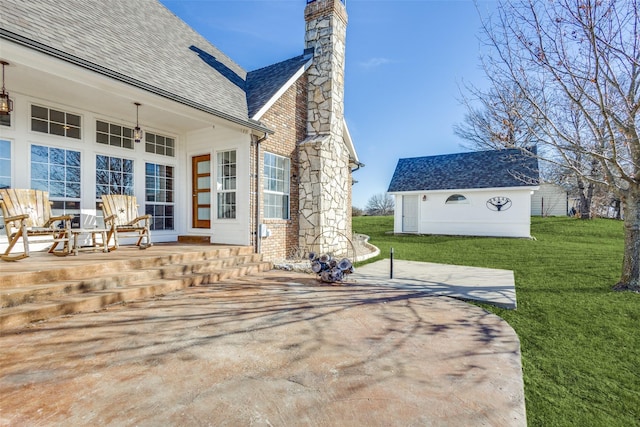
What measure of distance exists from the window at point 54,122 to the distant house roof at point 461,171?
15.1 m

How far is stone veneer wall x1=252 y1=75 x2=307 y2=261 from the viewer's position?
24.8 feet

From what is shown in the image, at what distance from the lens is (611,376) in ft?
8.67

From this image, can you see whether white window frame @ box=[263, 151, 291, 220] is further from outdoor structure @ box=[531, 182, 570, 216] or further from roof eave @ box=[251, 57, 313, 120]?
outdoor structure @ box=[531, 182, 570, 216]

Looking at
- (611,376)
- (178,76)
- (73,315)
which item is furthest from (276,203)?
(611,376)

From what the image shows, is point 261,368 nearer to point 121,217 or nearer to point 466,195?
point 121,217

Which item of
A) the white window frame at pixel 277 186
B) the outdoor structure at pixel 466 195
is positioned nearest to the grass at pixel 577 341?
the white window frame at pixel 277 186

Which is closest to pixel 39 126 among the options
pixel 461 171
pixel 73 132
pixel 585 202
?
pixel 73 132

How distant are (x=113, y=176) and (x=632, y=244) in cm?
1062

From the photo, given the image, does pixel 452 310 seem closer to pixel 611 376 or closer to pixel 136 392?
pixel 611 376

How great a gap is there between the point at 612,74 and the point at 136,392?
7315 millimetres

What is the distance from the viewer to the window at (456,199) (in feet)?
52.8

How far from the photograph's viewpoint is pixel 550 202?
78.7 ft

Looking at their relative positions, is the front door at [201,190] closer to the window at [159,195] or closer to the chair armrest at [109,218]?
the window at [159,195]

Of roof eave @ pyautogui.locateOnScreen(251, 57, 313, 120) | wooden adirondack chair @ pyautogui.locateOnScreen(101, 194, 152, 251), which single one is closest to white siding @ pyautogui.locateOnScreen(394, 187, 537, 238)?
roof eave @ pyautogui.locateOnScreen(251, 57, 313, 120)
